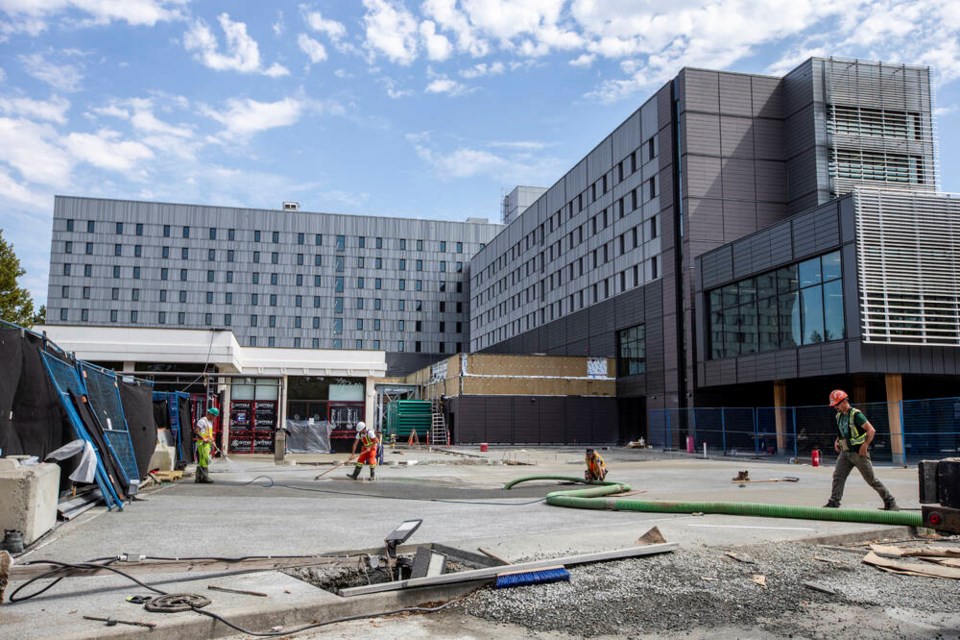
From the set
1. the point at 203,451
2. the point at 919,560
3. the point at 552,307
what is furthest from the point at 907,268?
the point at 552,307

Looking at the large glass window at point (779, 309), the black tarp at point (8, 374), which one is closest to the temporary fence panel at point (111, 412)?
the black tarp at point (8, 374)

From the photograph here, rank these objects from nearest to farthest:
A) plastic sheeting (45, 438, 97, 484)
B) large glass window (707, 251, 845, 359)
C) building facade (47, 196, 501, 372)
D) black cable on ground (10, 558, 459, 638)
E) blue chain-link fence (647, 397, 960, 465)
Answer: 1. black cable on ground (10, 558, 459, 638)
2. plastic sheeting (45, 438, 97, 484)
3. blue chain-link fence (647, 397, 960, 465)
4. large glass window (707, 251, 845, 359)
5. building facade (47, 196, 501, 372)

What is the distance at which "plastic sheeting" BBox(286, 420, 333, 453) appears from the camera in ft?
114

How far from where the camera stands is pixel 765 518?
38.7ft

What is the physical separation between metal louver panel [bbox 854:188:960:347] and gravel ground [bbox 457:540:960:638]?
1027 inches

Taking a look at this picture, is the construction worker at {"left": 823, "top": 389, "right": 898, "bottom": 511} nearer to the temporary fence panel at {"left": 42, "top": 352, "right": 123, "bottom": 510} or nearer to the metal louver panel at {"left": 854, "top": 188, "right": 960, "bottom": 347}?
the temporary fence panel at {"left": 42, "top": 352, "right": 123, "bottom": 510}

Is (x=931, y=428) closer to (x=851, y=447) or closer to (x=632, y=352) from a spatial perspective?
(x=851, y=447)

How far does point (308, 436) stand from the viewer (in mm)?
35062

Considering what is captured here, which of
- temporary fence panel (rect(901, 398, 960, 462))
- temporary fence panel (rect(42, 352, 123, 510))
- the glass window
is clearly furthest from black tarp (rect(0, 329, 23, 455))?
the glass window

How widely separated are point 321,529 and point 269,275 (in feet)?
286

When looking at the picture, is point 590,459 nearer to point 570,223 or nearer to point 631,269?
point 631,269

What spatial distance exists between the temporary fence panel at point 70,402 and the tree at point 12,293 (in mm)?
33220

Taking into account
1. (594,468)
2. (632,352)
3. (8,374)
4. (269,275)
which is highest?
(269,275)

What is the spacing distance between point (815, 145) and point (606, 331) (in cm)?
1872
